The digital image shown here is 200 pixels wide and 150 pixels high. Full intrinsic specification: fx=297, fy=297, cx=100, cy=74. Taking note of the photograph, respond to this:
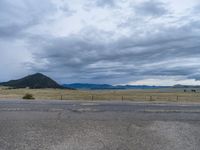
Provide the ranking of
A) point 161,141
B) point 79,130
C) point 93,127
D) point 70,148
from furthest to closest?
1. point 93,127
2. point 79,130
3. point 161,141
4. point 70,148

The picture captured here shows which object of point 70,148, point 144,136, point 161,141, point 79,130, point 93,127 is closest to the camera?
point 70,148

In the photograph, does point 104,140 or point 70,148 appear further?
point 104,140

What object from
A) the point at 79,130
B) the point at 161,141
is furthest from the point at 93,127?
the point at 161,141

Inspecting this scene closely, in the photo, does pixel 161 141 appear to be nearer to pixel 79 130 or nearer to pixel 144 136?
pixel 144 136

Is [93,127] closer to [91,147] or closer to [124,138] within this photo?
[124,138]

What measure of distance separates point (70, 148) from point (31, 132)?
4.16 meters

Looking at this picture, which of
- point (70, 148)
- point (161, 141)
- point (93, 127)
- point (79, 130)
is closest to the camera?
point (70, 148)

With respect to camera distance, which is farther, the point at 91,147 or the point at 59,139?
the point at 59,139

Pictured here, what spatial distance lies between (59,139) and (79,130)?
246cm

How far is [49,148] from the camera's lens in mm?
11711

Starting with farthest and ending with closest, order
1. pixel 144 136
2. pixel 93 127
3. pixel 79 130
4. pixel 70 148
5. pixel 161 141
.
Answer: pixel 93 127, pixel 79 130, pixel 144 136, pixel 161 141, pixel 70 148

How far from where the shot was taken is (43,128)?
53.7ft

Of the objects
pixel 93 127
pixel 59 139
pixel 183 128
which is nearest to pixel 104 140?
pixel 59 139

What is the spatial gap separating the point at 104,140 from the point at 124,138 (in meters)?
1.05
